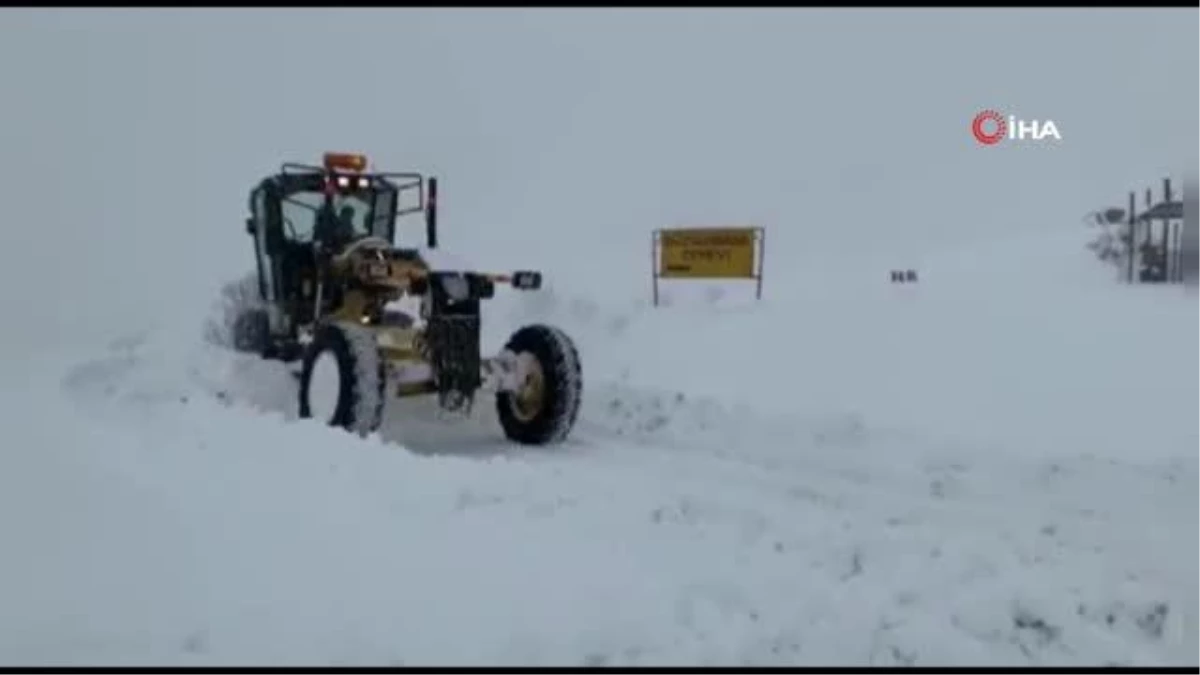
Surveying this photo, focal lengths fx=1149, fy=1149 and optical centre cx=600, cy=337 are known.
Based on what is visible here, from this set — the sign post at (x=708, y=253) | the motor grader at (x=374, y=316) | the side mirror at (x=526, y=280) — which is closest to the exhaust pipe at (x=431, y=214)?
the motor grader at (x=374, y=316)

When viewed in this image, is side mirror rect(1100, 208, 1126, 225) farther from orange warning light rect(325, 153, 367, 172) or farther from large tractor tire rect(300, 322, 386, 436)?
large tractor tire rect(300, 322, 386, 436)

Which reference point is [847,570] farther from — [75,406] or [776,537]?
[75,406]

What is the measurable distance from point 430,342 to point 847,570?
4725 mm

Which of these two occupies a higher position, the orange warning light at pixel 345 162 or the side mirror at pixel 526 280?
the orange warning light at pixel 345 162

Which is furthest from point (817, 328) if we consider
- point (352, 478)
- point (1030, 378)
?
point (352, 478)

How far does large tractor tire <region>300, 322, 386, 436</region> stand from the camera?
8078mm

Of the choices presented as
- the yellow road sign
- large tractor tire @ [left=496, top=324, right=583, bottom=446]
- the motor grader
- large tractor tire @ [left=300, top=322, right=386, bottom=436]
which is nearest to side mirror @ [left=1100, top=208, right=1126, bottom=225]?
the yellow road sign

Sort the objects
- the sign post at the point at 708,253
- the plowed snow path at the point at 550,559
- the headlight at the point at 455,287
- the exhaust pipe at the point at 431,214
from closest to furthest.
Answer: the plowed snow path at the point at 550,559 < the headlight at the point at 455,287 < the exhaust pipe at the point at 431,214 < the sign post at the point at 708,253

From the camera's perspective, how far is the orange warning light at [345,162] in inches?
399

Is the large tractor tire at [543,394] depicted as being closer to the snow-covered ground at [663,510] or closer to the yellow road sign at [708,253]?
the snow-covered ground at [663,510]

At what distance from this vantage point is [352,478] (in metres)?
6.18

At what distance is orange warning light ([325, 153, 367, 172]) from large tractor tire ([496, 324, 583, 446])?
2.24 meters

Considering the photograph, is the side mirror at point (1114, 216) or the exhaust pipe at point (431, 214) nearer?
the exhaust pipe at point (431, 214)

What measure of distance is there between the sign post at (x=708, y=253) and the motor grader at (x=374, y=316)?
6.75 metres
